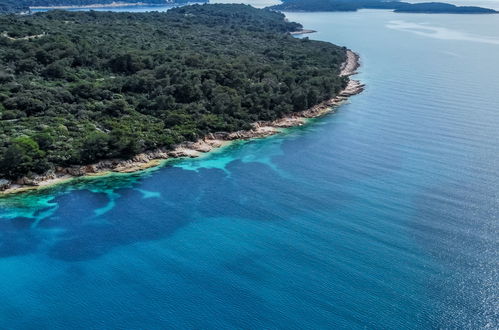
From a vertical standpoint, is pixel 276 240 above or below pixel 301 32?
below

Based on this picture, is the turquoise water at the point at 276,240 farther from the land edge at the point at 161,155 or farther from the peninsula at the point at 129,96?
the peninsula at the point at 129,96

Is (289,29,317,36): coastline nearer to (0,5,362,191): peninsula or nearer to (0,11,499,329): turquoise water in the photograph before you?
(0,5,362,191): peninsula

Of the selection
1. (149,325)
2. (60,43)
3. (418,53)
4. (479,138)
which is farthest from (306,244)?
(418,53)

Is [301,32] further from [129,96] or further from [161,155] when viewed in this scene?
[161,155]

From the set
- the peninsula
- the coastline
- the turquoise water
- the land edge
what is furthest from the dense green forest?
the coastline

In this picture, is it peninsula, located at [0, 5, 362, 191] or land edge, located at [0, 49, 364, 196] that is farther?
peninsula, located at [0, 5, 362, 191]

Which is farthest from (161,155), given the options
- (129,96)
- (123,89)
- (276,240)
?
(276,240)

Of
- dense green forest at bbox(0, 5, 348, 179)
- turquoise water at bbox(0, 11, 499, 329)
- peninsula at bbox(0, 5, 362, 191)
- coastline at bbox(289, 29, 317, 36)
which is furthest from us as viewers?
coastline at bbox(289, 29, 317, 36)

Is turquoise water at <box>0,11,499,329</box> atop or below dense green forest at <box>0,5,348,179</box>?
below
